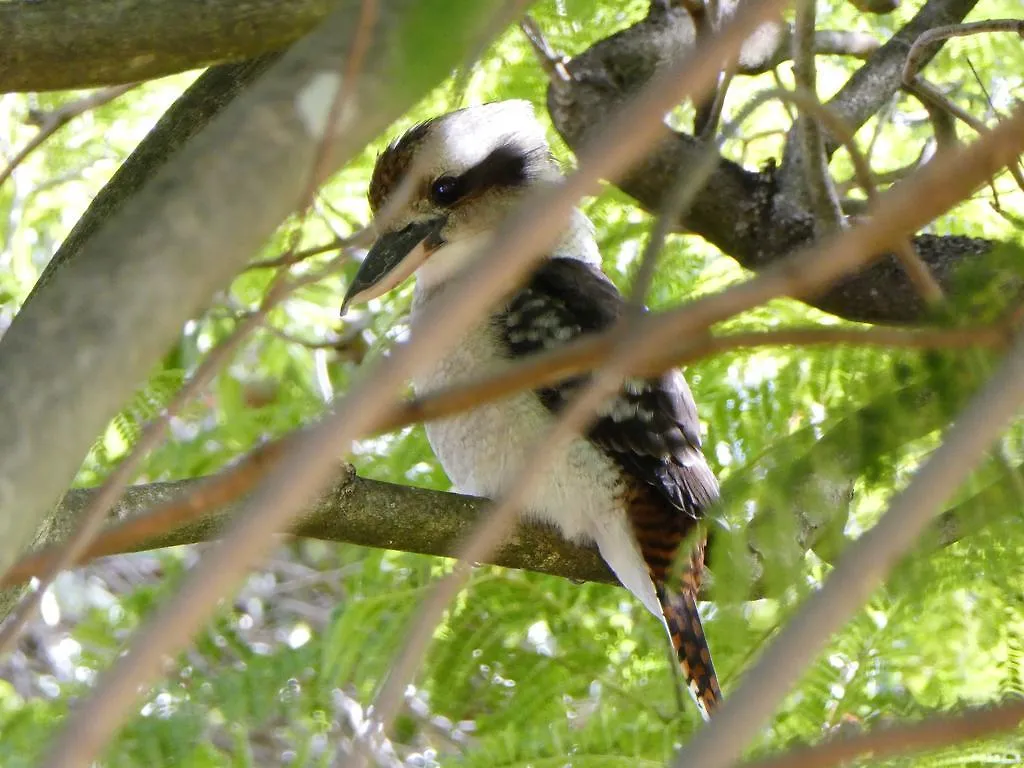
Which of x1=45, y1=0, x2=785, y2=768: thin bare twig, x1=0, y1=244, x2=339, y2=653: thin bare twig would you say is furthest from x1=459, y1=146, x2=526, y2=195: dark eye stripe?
x1=45, y1=0, x2=785, y2=768: thin bare twig

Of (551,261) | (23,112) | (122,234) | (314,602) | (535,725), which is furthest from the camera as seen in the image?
(314,602)

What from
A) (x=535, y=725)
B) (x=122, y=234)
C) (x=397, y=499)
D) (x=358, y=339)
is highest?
(x=358, y=339)

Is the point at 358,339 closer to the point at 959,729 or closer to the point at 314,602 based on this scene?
the point at 314,602

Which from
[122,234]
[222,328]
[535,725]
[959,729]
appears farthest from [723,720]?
[222,328]

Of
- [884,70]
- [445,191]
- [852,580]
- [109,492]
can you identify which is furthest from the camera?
[445,191]

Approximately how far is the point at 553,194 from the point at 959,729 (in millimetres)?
305

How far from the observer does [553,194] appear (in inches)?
23.5

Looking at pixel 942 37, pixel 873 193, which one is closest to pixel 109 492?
pixel 873 193

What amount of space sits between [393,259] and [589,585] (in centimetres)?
69

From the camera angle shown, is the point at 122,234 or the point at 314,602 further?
the point at 314,602

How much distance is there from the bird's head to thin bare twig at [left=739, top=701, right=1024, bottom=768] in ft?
5.84

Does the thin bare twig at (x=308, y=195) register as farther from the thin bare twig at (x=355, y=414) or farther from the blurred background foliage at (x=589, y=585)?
the blurred background foliage at (x=589, y=585)

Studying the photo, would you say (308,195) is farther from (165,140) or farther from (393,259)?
(393,259)

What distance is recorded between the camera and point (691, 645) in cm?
204
